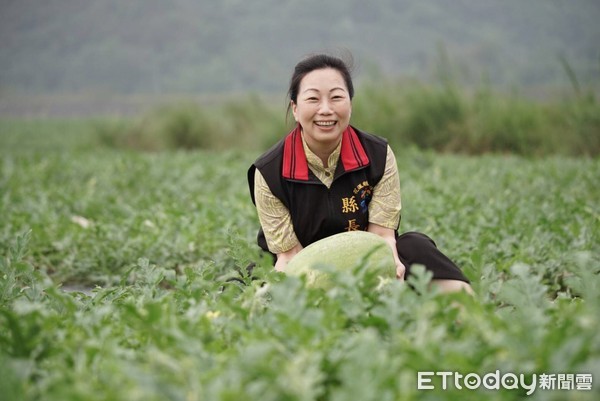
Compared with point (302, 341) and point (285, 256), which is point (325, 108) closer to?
point (285, 256)

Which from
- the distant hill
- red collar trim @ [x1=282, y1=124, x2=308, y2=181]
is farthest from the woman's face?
the distant hill

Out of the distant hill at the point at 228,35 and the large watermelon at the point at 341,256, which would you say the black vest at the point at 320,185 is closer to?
the large watermelon at the point at 341,256

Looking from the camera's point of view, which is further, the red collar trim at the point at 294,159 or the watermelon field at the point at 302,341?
the red collar trim at the point at 294,159

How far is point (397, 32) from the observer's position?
93.4 m

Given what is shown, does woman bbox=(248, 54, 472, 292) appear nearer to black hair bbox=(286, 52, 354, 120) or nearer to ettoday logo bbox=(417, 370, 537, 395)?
black hair bbox=(286, 52, 354, 120)

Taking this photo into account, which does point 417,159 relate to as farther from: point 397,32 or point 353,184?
point 397,32

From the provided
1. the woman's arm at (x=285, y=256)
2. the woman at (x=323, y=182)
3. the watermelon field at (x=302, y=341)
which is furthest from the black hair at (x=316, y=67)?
the watermelon field at (x=302, y=341)

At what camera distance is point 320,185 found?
3287mm

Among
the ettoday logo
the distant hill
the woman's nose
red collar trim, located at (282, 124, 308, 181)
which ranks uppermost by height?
the distant hill

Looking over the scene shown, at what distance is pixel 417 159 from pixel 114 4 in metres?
108

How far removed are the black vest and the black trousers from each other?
29 centimetres

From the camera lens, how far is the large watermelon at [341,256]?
2.75 meters

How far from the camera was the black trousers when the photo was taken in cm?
303

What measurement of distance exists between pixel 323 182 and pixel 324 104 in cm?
39
